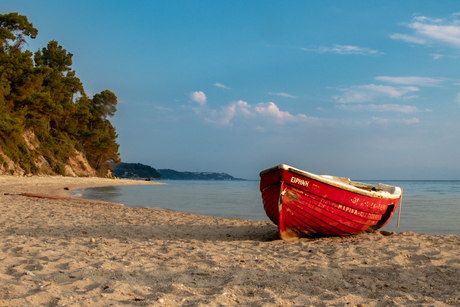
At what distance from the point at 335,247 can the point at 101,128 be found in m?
48.8

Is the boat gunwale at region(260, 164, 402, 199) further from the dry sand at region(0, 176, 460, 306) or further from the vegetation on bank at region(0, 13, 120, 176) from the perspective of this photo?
the vegetation on bank at region(0, 13, 120, 176)

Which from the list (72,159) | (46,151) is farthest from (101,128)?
(46,151)

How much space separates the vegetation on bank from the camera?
25.0 metres

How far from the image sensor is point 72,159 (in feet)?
124

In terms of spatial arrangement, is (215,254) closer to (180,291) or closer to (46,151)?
(180,291)

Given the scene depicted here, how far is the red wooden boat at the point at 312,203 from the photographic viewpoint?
5602 millimetres

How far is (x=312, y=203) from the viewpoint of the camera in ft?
18.7

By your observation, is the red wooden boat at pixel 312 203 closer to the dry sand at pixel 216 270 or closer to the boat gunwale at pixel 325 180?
the boat gunwale at pixel 325 180

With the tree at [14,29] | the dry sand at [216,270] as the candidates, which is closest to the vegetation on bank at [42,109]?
the tree at [14,29]

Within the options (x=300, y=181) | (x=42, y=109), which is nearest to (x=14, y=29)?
(x=42, y=109)

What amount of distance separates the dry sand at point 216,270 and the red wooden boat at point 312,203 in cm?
29

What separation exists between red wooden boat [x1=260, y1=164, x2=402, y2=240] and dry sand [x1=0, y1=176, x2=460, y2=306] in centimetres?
29

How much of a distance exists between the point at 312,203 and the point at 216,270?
2.58 meters

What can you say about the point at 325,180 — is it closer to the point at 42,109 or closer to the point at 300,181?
the point at 300,181
